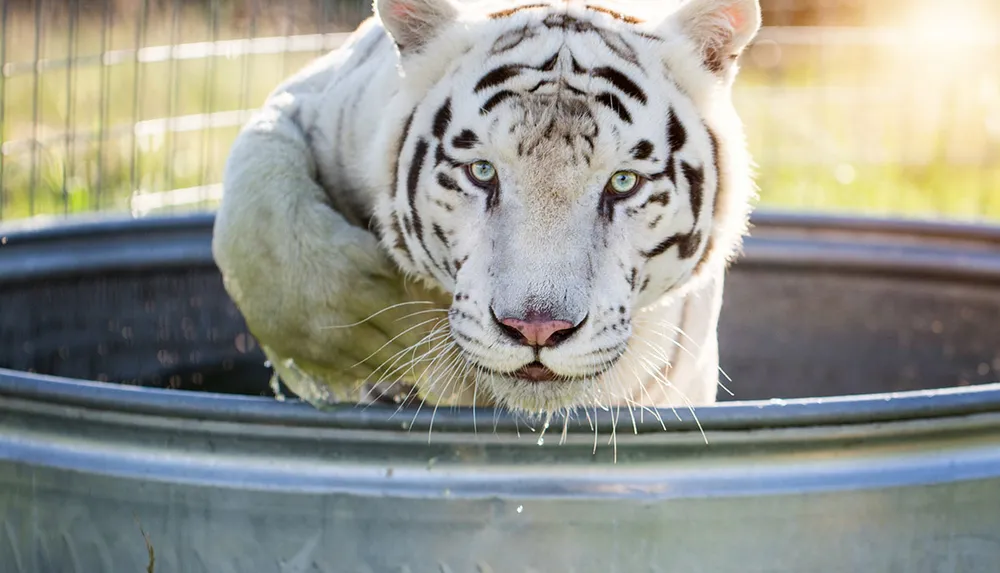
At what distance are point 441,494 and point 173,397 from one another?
0.65ft

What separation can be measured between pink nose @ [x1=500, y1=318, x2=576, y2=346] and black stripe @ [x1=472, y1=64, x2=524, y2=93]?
262mm

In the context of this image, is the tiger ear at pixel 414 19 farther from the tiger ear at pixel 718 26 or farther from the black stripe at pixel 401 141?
the tiger ear at pixel 718 26

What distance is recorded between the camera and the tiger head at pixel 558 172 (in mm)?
1054

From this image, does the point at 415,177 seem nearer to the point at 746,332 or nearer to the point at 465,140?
the point at 465,140

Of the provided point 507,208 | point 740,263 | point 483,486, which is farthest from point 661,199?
point 740,263

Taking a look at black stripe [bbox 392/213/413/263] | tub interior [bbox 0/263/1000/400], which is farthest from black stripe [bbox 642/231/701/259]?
tub interior [bbox 0/263/1000/400]

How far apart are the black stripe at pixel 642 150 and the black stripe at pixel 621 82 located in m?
0.05

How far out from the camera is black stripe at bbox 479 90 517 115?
1145mm

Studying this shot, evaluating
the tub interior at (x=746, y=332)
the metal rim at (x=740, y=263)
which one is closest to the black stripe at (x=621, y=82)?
the metal rim at (x=740, y=263)

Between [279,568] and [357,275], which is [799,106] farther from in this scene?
[279,568]

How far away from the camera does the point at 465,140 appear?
1165 mm

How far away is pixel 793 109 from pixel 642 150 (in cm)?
328

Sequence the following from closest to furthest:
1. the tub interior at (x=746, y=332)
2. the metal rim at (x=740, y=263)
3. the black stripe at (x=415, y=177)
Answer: the metal rim at (x=740, y=263)
the black stripe at (x=415, y=177)
the tub interior at (x=746, y=332)

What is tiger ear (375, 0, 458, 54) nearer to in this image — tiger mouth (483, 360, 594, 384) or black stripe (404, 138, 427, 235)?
black stripe (404, 138, 427, 235)
